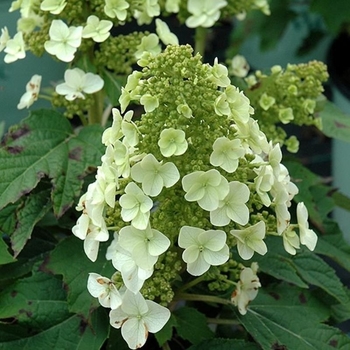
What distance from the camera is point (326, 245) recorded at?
99cm

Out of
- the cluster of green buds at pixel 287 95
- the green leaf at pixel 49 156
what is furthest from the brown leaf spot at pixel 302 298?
the green leaf at pixel 49 156

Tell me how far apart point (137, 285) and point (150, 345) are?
29cm

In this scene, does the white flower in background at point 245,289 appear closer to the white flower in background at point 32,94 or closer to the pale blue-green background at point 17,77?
the white flower in background at point 32,94

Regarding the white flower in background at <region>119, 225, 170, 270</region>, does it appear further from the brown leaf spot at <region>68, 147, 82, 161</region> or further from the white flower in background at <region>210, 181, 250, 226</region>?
the brown leaf spot at <region>68, 147, 82, 161</region>

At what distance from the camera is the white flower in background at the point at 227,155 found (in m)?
0.64

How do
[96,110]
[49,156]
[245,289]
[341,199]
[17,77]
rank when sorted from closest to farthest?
[245,289]
[49,156]
[96,110]
[341,199]
[17,77]

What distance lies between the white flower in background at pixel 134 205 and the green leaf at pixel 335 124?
0.50 meters

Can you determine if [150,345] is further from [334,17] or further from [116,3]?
[334,17]

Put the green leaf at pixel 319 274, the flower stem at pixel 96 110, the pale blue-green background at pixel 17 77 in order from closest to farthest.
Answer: the green leaf at pixel 319 274 < the flower stem at pixel 96 110 < the pale blue-green background at pixel 17 77

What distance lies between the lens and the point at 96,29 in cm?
87

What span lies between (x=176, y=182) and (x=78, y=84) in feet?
0.99

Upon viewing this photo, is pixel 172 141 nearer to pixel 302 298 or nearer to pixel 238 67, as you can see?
pixel 302 298

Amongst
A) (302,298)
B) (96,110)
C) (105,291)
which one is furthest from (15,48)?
(302,298)

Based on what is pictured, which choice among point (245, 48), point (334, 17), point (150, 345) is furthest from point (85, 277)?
point (245, 48)
